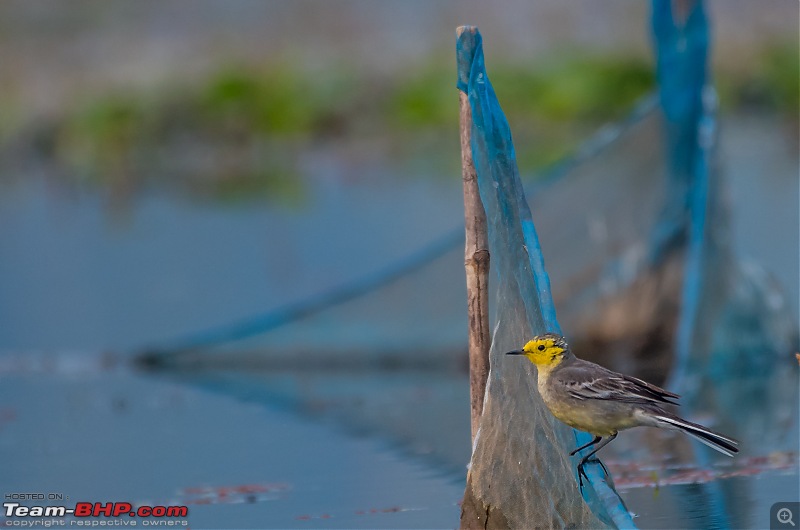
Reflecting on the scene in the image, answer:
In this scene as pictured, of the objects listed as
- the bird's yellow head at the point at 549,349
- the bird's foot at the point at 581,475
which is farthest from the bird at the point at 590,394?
the bird's foot at the point at 581,475

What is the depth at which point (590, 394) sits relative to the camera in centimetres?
419

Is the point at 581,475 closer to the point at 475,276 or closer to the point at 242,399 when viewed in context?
the point at 475,276

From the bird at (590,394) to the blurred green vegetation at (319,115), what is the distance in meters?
16.8

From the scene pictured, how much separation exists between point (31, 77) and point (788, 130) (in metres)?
11.1

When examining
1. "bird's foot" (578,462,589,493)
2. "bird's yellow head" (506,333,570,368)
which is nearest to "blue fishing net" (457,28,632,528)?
"bird's foot" (578,462,589,493)

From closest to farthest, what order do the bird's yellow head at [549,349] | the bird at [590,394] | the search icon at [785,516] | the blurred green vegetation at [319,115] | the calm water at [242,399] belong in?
the bird at [590,394] < the bird's yellow head at [549,349] < the search icon at [785,516] < the calm water at [242,399] < the blurred green vegetation at [319,115]

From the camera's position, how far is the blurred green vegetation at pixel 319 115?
70.8ft

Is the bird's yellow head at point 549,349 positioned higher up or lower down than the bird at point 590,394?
higher up

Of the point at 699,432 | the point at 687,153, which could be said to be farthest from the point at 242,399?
the point at 699,432

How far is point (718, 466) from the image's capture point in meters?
5.89

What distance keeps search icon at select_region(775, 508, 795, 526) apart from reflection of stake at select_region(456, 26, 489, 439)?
1.02 meters

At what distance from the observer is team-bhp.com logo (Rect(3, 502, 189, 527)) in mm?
5395

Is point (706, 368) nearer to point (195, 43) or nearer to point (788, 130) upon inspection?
point (788, 130)

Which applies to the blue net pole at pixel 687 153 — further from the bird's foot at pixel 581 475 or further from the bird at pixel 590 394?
the bird at pixel 590 394
